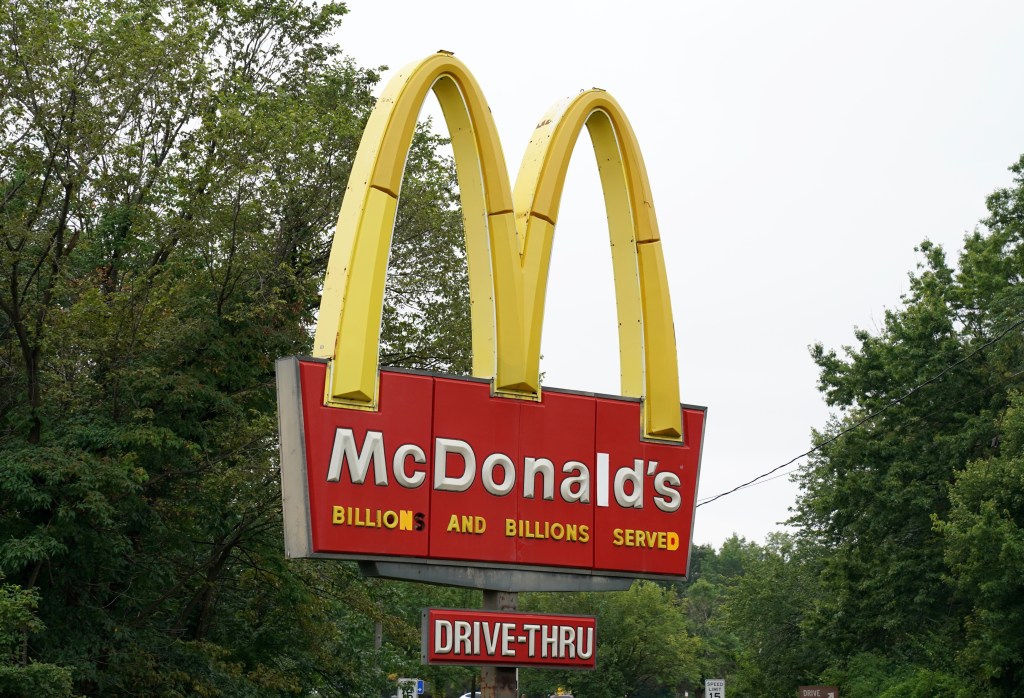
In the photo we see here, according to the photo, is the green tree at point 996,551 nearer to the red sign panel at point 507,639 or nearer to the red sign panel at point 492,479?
the red sign panel at point 492,479

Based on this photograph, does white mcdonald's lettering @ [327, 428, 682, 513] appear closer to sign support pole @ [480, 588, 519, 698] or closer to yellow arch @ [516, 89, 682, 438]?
yellow arch @ [516, 89, 682, 438]

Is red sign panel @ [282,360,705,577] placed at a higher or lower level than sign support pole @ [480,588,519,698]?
higher

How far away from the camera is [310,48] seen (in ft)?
100

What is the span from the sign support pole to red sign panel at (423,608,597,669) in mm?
232

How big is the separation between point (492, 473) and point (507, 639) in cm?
174

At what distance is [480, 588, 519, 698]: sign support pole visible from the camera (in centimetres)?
1477

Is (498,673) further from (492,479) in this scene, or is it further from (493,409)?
(493,409)

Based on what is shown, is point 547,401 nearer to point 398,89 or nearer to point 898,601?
point 398,89

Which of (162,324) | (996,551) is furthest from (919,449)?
(162,324)

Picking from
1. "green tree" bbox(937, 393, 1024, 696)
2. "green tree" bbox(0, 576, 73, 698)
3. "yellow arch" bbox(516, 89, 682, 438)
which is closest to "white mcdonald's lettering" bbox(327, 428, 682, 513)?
"yellow arch" bbox(516, 89, 682, 438)

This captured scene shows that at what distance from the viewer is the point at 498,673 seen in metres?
14.8

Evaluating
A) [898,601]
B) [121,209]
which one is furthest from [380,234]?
[898,601]

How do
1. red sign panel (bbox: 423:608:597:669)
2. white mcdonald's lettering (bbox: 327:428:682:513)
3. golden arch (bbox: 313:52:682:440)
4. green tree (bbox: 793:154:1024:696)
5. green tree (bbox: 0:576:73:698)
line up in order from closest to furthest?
white mcdonald's lettering (bbox: 327:428:682:513) → golden arch (bbox: 313:52:682:440) → red sign panel (bbox: 423:608:597:669) → green tree (bbox: 0:576:73:698) → green tree (bbox: 793:154:1024:696)

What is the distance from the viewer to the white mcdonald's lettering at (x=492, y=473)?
13797 millimetres
